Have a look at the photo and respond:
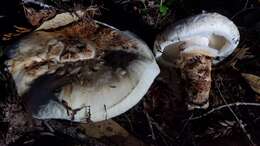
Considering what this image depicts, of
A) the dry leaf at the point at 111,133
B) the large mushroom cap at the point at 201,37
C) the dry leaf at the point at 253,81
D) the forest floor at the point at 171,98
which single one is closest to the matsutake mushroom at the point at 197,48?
the large mushroom cap at the point at 201,37

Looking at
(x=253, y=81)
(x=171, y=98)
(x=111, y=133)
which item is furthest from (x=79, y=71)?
(x=253, y=81)

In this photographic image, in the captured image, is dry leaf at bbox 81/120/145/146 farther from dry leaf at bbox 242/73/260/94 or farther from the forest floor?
dry leaf at bbox 242/73/260/94

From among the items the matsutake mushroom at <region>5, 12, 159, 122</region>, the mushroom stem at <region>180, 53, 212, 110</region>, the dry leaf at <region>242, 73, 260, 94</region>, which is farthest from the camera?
the dry leaf at <region>242, 73, 260, 94</region>

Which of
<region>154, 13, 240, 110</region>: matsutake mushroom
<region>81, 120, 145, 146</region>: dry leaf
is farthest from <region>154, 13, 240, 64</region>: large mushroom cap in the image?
<region>81, 120, 145, 146</region>: dry leaf

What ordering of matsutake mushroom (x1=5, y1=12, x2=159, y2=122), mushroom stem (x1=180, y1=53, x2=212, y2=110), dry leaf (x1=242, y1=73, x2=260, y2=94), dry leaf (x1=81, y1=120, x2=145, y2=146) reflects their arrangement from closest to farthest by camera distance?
1. matsutake mushroom (x1=5, y1=12, x2=159, y2=122)
2. dry leaf (x1=81, y1=120, x2=145, y2=146)
3. mushroom stem (x1=180, y1=53, x2=212, y2=110)
4. dry leaf (x1=242, y1=73, x2=260, y2=94)

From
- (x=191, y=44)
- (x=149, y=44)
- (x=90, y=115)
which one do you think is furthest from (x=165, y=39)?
(x=90, y=115)

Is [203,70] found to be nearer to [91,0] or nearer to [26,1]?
[91,0]
